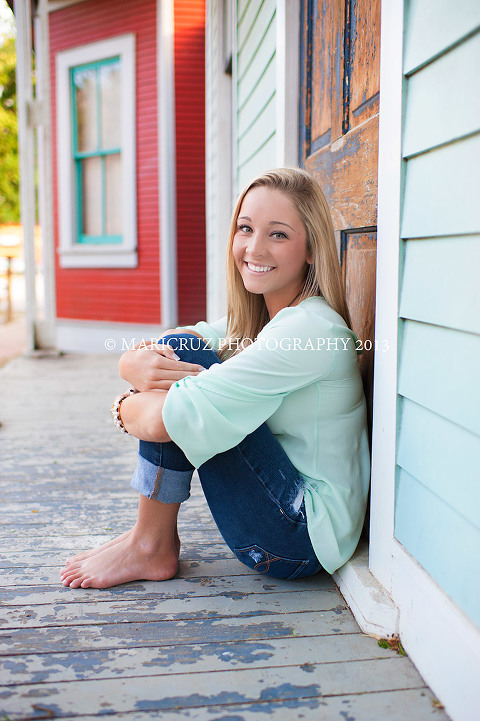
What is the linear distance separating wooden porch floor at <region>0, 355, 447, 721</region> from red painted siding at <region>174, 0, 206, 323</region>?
4893mm

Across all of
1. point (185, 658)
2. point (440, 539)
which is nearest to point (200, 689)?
point (185, 658)

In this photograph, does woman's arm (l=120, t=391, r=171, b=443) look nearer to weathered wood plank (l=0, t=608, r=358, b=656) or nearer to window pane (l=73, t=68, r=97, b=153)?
weathered wood plank (l=0, t=608, r=358, b=656)

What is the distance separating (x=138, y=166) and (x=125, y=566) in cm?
595

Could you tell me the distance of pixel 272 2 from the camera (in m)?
2.99

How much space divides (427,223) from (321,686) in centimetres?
96

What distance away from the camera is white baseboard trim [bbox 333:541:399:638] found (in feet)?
5.02

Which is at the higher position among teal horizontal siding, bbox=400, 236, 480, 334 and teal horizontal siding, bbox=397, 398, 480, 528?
teal horizontal siding, bbox=400, 236, 480, 334

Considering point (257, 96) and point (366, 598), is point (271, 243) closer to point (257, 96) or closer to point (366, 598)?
point (366, 598)

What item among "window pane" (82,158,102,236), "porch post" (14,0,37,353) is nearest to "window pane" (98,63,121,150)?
"window pane" (82,158,102,236)

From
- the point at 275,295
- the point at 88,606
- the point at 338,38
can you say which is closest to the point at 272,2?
the point at 338,38

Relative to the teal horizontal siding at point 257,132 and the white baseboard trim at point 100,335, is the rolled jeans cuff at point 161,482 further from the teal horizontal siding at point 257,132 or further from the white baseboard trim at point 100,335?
the white baseboard trim at point 100,335

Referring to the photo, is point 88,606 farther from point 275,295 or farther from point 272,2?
point 272,2

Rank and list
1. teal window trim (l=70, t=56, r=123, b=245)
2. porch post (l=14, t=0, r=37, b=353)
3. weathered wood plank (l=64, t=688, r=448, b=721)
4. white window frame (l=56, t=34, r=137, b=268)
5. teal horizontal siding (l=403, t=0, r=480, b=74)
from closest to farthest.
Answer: teal horizontal siding (l=403, t=0, r=480, b=74), weathered wood plank (l=64, t=688, r=448, b=721), porch post (l=14, t=0, r=37, b=353), white window frame (l=56, t=34, r=137, b=268), teal window trim (l=70, t=56, r=123, b=245)

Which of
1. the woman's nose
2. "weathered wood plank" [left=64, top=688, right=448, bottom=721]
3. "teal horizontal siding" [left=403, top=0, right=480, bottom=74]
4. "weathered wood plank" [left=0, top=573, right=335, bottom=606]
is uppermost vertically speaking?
"teal horizontal siding" [left=403, top=0, right=480, bottom=74]
